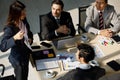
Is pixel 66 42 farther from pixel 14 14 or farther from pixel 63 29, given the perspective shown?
pixel 14 14

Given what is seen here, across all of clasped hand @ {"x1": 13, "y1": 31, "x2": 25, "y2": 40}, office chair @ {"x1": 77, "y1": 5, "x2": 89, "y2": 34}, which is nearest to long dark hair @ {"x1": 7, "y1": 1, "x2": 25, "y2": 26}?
clasped hand @ {"x1": 13, "y1": 31, "x2": 25, "y2": 40}

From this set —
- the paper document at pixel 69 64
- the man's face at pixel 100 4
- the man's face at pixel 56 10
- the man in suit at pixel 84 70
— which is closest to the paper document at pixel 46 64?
the paper document at pixel 69 64

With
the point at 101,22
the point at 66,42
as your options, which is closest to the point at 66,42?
the point at 66,42

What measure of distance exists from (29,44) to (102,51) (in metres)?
1.04

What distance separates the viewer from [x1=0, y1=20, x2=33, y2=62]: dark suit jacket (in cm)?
359

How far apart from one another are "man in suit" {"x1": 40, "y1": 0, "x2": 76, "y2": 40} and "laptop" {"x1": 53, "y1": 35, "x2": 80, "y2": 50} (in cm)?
36

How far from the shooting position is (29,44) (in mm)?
3883

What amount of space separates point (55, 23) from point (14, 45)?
1022 mm

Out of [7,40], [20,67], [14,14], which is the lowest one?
[20,67]

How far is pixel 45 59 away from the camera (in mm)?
3824

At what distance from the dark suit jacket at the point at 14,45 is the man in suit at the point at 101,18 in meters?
1.26

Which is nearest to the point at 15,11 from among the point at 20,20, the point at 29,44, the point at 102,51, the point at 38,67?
the point at 20,20

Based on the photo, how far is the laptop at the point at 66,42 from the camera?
3.92 m

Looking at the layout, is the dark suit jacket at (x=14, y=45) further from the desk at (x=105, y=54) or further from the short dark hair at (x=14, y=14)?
the desk at (x=105, y=54)
